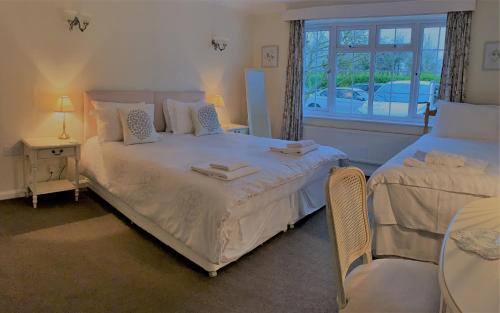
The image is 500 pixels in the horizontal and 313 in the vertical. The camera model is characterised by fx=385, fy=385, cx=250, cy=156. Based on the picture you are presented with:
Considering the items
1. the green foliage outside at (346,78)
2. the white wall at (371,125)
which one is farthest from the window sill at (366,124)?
the green foliage outside at (346,78)

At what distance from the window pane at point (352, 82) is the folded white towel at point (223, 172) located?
9.96ft

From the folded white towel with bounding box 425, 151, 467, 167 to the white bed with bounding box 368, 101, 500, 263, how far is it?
0.35 feet

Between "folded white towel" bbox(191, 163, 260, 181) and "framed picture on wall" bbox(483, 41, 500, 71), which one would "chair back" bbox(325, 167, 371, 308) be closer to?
"folded white towel" bbox(191, 163, 260, 181)

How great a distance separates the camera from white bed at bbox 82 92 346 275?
2518 millimetres

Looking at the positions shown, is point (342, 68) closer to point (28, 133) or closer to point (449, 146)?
point (449, 146)

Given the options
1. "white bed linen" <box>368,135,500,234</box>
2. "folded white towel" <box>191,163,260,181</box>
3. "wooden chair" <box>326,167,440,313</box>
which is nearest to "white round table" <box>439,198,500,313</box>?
"wooden chair" <box>326,167,440,313</box>

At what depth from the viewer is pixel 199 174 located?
2779 millimetres

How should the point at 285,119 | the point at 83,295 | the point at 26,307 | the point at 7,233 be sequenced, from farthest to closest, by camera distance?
the point at 285,119 < the point at 7,233 < the point at 83,295 < the point at 26,307

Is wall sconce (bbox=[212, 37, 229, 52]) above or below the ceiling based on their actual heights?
below

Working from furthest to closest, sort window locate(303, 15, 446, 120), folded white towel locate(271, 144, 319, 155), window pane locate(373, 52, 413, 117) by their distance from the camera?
window pane locate(373, 52, 413, 117)
window locate(303, 15, 446, 120)
folded white towel locate(271, 144, 319, 155)

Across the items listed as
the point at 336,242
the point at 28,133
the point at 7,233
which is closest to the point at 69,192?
the point at 28,133

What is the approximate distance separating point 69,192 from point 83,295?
2.17 m

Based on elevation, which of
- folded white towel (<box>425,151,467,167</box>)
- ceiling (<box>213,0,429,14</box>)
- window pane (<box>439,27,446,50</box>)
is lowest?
folded white towel (<box>425,151,467,167</box>)

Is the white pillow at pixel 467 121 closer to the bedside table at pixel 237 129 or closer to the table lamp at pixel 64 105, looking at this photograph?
the bedside table at pixel 237 129
